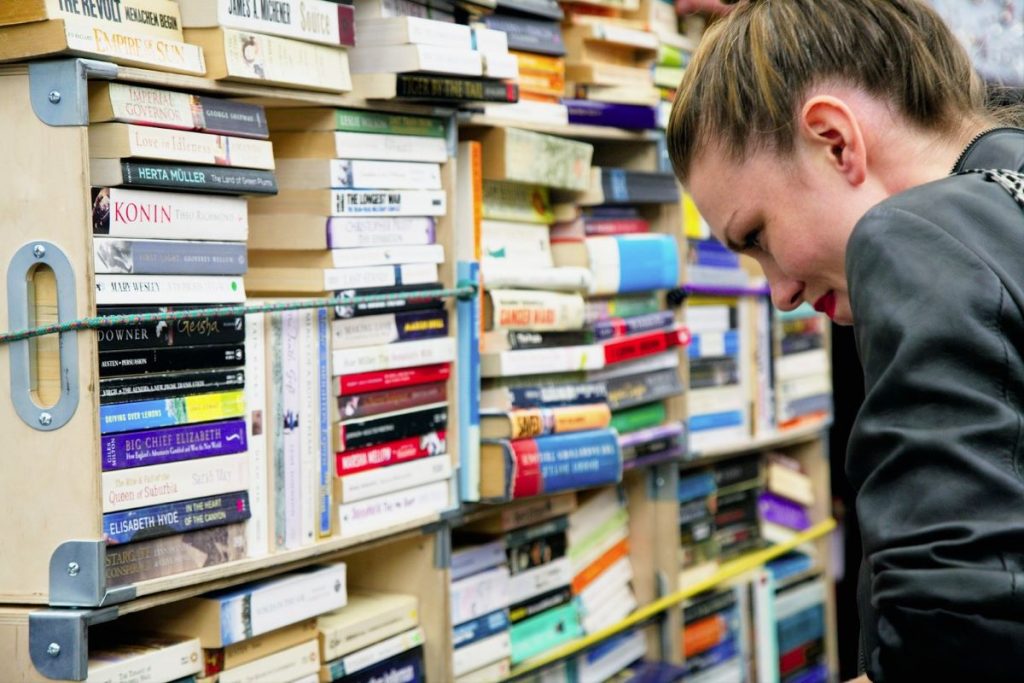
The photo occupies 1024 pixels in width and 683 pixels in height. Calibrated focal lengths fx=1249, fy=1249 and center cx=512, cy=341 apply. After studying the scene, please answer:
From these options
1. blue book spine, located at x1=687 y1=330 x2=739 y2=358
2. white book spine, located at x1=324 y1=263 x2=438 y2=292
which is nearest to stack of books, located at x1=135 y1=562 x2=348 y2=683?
white book spine, located at x1=324 y1=263 x2=438 y2=292

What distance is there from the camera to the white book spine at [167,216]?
60.8 inches

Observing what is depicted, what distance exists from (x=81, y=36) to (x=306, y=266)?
554mm

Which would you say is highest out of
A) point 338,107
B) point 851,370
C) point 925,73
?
point 338,107

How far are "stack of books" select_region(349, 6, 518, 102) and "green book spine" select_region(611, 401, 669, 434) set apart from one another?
86cm

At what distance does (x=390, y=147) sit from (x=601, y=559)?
1.14 metres

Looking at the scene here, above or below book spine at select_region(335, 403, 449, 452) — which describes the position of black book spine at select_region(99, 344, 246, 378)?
above

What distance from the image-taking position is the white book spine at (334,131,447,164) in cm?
194

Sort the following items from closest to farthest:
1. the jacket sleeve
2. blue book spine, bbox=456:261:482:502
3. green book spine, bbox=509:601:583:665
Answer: the jacket sleeve → blue book spine, bbox=456:261:482:502 → green book spine, bbox=509:601:583:665

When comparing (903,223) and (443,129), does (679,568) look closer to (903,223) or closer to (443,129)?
(443,129)

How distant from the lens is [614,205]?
8.93 ft

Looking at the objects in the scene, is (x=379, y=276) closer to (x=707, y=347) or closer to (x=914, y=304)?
(x=707, y=347)

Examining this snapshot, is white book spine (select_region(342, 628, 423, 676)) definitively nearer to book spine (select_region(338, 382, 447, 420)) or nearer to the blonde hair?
book spine (select_region(338, 382, 447, 420))

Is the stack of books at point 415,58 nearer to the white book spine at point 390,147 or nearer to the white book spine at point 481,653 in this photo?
the white book spine at point 390,147

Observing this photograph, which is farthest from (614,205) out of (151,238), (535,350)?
(151,238)
